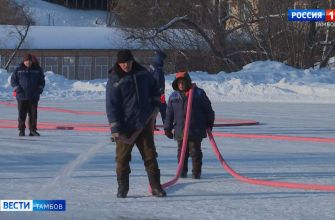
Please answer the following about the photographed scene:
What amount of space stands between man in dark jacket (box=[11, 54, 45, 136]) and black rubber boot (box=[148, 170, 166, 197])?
7.30 m

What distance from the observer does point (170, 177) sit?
12.1 meters

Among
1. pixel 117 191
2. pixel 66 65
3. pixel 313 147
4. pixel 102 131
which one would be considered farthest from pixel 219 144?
pixel 66 65

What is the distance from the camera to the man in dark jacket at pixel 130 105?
33.1ft

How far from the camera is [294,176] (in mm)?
12328

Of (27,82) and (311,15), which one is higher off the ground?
(311,15)

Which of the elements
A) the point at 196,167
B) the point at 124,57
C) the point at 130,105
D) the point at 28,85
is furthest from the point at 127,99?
the point at 28,85

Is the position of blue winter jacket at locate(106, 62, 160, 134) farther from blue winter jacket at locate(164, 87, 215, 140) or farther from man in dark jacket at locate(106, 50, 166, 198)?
blue winter jacket at locate(164, 87, 215, 140)

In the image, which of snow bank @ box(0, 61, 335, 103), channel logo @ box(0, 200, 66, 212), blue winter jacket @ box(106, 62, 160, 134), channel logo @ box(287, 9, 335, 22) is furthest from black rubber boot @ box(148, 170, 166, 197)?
channel logo @ box(287, 9, 335, 22)

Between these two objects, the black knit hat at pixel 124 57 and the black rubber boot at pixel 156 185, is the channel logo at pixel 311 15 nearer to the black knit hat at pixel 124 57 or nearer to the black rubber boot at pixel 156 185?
the black rubber boot at pixel 156 185

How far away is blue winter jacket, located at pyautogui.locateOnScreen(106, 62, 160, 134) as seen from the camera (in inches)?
398

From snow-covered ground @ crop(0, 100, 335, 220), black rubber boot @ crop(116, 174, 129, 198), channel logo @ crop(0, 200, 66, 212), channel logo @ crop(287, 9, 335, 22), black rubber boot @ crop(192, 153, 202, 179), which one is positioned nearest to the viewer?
channel logo @ crop(0, 200, 66, 212)

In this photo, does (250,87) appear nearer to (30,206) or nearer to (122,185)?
(122,185)

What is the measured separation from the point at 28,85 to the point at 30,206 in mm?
8006

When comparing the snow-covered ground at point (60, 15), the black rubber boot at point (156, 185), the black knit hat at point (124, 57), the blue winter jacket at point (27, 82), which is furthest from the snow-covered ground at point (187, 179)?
the snow-covered ground at point (60, 15)
